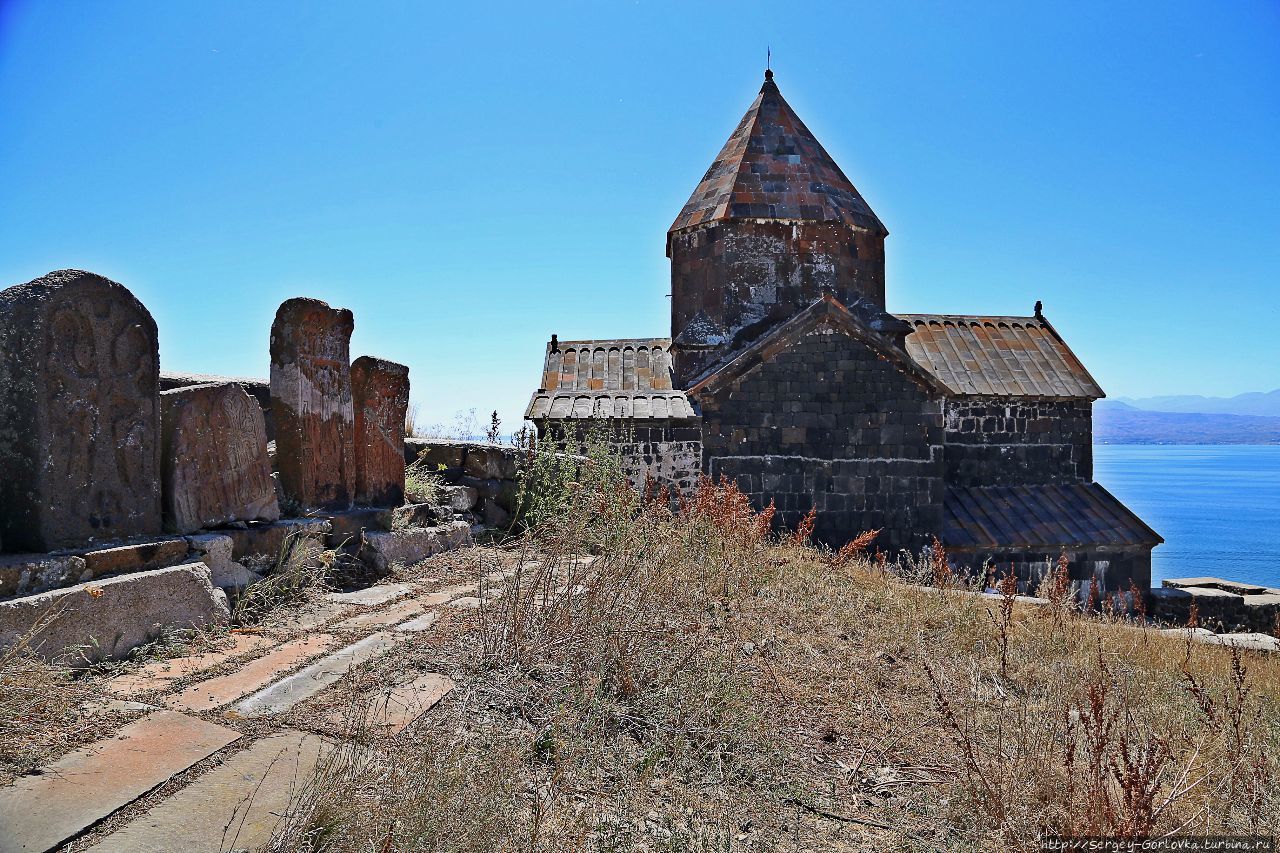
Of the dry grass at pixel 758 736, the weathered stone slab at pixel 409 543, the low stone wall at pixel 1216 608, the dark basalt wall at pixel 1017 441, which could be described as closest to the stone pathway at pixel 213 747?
the dry grass at pixel 758 736

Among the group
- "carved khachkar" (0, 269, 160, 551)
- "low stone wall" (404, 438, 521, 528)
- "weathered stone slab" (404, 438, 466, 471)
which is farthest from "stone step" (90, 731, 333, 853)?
"weathered stone slab" (404, 438, 466, 471)

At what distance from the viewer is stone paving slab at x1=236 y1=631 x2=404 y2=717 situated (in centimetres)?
265

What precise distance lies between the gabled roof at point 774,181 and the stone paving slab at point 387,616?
8219mm

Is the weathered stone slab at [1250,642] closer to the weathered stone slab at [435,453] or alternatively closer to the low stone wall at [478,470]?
the low stone wall at [478,470]

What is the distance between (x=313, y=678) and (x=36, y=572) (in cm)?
99

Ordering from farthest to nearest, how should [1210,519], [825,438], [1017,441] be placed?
[1210,519]
[1017,441]
[825,438]

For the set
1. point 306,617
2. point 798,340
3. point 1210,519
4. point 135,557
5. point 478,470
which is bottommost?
point 1210,519

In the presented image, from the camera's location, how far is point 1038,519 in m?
11.5

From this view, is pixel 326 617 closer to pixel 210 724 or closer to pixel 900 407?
pixel 210 724

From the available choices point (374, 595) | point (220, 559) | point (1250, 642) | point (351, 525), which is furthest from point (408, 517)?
point (1250, 642)

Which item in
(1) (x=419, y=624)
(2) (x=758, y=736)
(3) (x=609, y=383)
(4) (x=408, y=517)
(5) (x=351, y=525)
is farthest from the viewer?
(3) (x=609, y=383)

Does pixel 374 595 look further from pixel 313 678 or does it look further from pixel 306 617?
pixel 313 678

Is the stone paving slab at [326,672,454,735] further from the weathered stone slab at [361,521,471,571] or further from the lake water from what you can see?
the lake water

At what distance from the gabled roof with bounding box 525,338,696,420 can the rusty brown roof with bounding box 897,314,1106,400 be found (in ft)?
12.8
